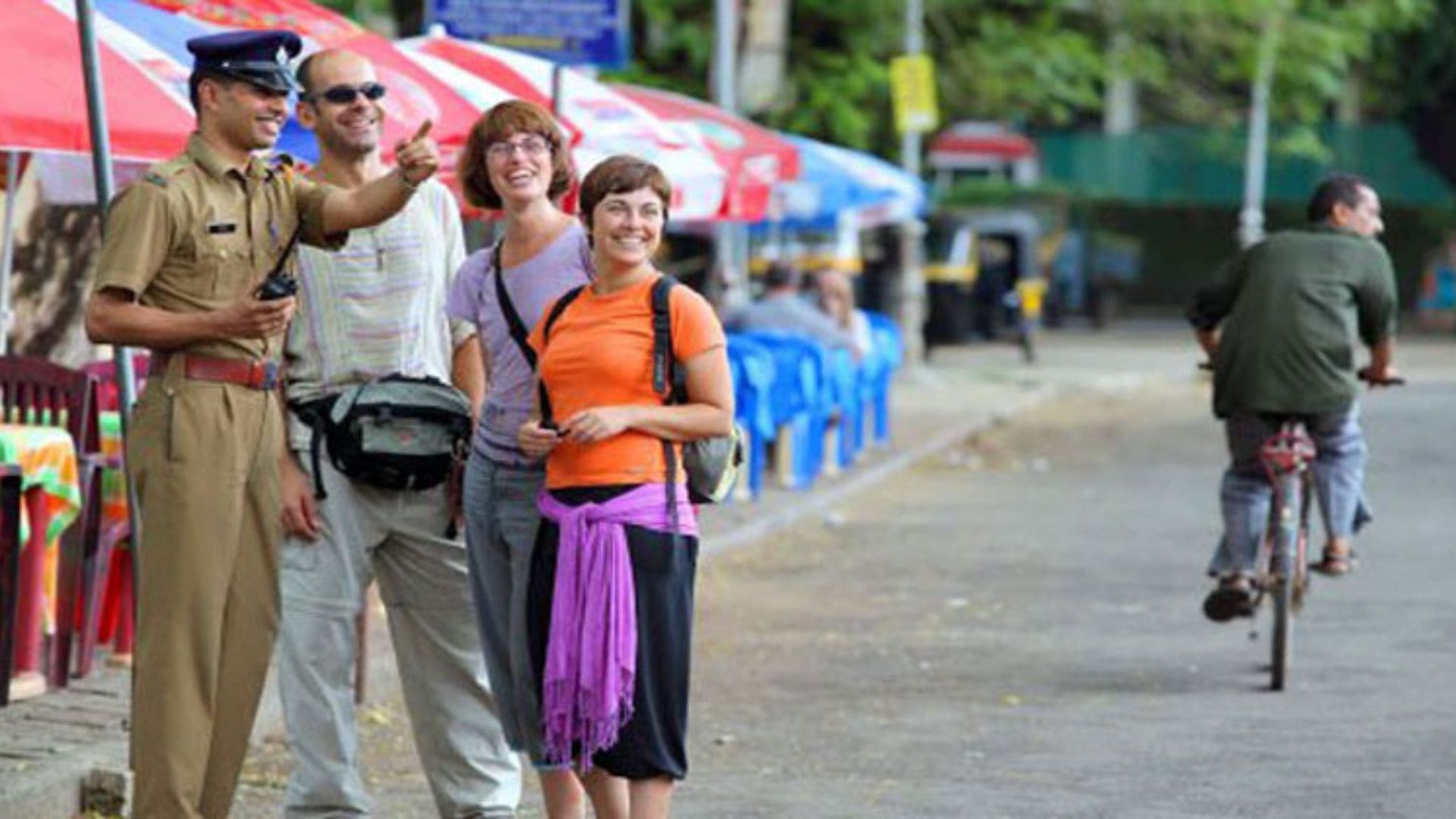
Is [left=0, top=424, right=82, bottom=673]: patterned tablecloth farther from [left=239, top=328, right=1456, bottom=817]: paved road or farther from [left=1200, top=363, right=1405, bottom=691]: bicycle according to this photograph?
[left=1200, top=363, right=1405, bottom=691]: bicycle

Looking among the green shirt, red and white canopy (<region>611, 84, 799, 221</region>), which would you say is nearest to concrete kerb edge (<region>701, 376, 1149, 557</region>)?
red and white canopy (<region>611, 84, 799, 221</region>)

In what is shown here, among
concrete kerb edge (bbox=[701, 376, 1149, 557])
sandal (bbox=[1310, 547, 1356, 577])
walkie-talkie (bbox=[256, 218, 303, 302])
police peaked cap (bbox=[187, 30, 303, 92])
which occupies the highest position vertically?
police peaked cap (bbox=[187, 30, 303, 92])

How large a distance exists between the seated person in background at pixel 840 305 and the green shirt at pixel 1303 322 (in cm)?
1090

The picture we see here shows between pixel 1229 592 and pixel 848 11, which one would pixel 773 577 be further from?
pixel 848 11

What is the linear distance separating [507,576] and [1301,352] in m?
5.30

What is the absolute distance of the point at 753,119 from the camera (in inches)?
1162

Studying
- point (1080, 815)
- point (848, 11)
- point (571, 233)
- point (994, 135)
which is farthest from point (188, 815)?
point (994, 135)

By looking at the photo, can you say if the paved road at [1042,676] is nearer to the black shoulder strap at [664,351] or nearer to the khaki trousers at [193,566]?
the khaki trousers at [193,566]

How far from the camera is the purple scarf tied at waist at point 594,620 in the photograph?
24.5 ft

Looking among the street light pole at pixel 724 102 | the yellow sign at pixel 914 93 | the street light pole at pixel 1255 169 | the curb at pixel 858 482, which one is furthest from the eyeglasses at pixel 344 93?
the street light pole at pixel 1255 169

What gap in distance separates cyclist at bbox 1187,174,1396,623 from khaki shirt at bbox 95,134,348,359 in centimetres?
565

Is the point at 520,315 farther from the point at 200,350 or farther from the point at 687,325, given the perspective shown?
the point at 200,350

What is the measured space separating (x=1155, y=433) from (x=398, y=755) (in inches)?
745

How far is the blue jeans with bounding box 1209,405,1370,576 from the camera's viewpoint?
501 inches
